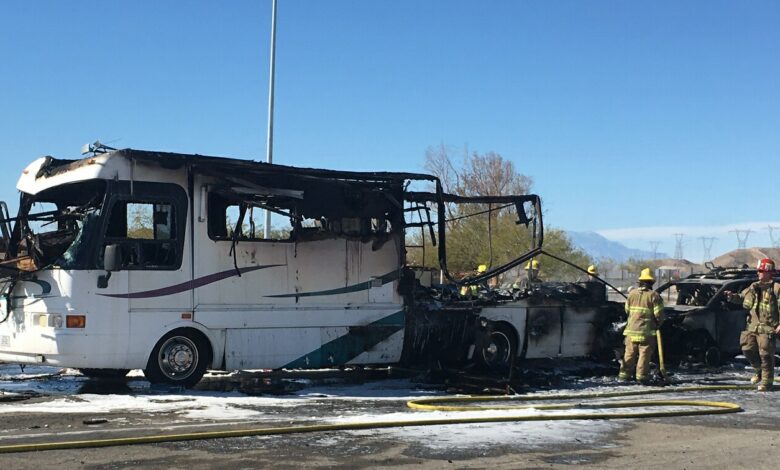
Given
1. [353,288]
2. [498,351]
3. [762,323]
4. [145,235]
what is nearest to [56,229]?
[145,235]

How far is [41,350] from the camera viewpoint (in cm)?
1048

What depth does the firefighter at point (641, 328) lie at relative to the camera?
42.4 ft

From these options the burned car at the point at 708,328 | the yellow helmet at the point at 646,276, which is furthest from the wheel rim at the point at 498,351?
the burned car at the point at 708,328

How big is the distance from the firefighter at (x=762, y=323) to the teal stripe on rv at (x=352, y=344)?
5.16 metres

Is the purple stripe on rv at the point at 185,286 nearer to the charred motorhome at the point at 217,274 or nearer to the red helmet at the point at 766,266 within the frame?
the charred motorhome at the point at 217,274

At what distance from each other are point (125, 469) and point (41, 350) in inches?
175

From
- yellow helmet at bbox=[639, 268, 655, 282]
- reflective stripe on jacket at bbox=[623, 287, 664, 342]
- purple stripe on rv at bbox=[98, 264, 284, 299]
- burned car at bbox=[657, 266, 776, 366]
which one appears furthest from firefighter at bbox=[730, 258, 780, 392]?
purple stripe on rv at bbox=[98, 264, 284, 299]

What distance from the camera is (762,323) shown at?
502 inches

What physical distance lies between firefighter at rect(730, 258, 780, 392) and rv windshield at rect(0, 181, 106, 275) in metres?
9.32

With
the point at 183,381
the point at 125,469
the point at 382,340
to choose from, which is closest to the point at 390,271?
the point at 382,340

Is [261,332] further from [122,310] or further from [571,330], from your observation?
[571,330]

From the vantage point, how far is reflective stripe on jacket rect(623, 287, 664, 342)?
13055 millimetres

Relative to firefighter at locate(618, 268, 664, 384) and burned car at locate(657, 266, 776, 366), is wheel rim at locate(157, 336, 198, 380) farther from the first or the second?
burned car at locate(657, 266, 776, 366)

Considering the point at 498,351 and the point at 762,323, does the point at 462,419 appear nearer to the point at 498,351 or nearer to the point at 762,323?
the point at 498,351
